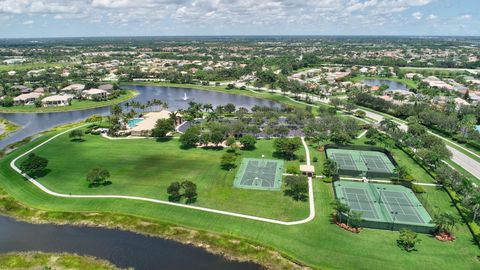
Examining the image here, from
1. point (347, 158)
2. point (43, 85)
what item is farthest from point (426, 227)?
point (43, 85)

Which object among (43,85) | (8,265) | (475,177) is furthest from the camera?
(43,85)

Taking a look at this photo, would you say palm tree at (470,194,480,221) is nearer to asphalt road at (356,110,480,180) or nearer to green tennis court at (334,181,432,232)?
green tennis court at (334,181,432,232)

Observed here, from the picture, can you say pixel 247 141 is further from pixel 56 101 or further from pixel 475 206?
pixel 56 101

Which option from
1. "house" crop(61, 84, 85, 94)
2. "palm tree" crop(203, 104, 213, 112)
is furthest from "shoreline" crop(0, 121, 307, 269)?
"house" crop(61, 84, 85, 94)

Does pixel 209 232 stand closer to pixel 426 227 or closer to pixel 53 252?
pixel 53 252

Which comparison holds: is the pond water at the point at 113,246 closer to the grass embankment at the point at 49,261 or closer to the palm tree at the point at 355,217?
the grass embankment at the point at 49,261

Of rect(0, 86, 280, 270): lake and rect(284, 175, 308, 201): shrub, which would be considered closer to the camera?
rect(0, 86, 280, 270): lake

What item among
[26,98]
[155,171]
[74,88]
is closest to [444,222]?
[155,171]
